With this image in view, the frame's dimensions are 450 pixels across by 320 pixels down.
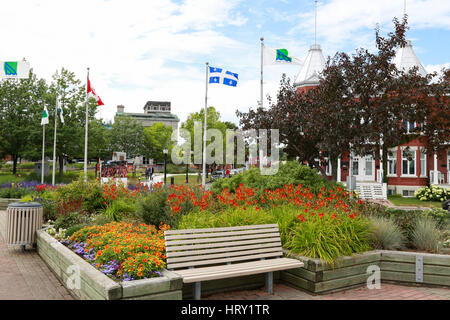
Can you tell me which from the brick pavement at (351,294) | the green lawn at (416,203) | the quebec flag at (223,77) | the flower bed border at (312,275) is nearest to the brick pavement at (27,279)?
the flower bed border at (312,275)

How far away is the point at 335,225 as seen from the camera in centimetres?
680

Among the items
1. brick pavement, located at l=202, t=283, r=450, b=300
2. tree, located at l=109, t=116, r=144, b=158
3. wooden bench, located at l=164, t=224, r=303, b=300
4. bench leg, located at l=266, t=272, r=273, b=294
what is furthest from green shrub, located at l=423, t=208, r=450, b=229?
tree, located at l=109, t=116, r=144, b=158

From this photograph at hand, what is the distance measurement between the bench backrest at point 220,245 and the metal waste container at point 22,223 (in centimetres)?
486

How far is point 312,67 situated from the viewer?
1446 inches

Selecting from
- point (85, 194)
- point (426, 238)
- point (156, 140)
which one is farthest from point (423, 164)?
point (156, 140)

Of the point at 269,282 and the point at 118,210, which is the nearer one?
the point at 269,282

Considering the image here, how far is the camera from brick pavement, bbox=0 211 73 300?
5921mm

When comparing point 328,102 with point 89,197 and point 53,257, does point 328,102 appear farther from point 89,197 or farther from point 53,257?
point 53,257

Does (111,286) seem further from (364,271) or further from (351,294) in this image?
(364,271)

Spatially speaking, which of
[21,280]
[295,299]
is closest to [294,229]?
[295,299]

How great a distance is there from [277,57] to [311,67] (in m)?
15.8

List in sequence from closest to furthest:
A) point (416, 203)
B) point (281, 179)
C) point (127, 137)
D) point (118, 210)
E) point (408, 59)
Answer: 1. point (118, 210)
2. point (281, 179)
3. point (416, 203)
4. point (408, 59)
5. point (127, 137)

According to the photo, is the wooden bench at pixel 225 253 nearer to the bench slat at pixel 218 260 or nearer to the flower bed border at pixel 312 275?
the bench slat at pixel 218 260

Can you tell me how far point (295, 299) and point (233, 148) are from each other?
40.6 metres
